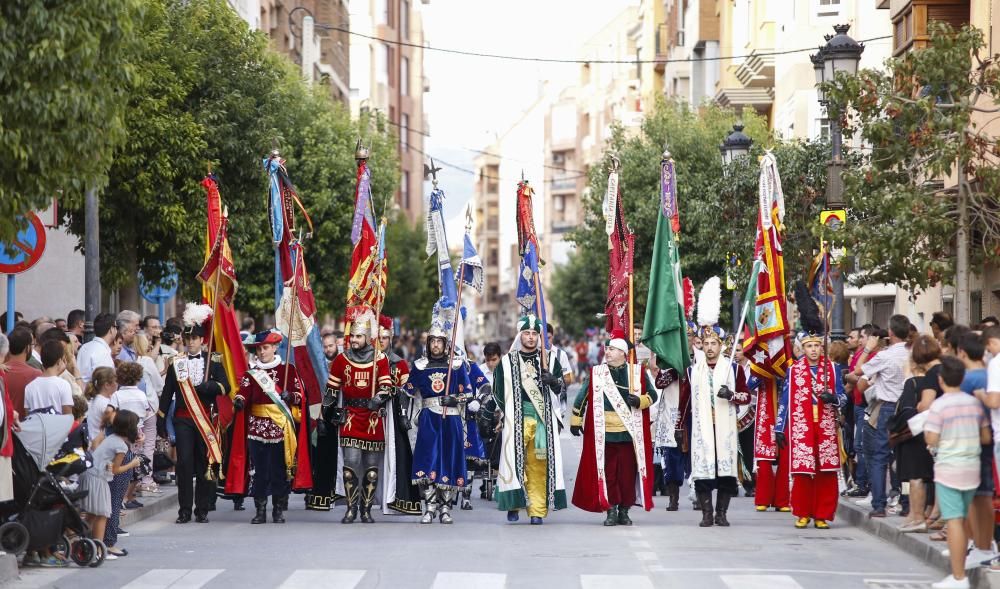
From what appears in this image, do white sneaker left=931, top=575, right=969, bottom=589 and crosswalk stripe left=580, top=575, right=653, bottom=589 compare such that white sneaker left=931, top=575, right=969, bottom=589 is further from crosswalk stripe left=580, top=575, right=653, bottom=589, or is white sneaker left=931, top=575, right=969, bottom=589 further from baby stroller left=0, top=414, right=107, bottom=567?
baby stroller left=0, top=414, right=107, bottom=567

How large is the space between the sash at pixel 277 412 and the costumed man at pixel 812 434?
187 inches

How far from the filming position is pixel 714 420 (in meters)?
17.0

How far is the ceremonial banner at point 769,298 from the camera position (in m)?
17.3

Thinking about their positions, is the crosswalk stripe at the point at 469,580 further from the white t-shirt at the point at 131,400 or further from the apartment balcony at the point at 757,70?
the apartment balcony at the point at 757,70

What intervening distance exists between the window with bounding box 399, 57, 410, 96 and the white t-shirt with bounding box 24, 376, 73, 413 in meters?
86.4

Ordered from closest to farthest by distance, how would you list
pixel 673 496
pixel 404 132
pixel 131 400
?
pixel 131 400 < pixel 673 496 < pixel 404 132

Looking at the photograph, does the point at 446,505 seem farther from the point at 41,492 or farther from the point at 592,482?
the point at 41,492

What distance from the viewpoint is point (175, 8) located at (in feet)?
86.9

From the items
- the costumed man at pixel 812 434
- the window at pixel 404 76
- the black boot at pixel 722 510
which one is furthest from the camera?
the window at pixel 404 76

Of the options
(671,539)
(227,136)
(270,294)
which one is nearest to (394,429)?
(671,539)

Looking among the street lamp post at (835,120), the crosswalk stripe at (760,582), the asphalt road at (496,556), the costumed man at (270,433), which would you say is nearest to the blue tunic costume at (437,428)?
the asphalt road at (496,556)

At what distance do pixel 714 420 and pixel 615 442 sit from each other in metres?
1.03

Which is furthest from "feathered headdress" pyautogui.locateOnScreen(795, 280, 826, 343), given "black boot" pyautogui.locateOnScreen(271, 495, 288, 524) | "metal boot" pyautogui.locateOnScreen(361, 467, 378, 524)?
"black boot" pyautogui.locateOnScreen(271, 495, 288, 524)

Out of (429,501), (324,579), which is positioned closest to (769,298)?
(429,501)
